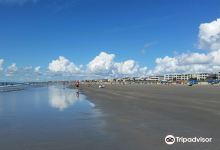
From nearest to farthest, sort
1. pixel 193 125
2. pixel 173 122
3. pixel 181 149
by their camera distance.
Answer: pixel 181 149 < pixel 193 125 < pixel 173 122

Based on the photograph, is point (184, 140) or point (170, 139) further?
point (170, 139)

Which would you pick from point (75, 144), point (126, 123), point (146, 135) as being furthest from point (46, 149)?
point (126, 123)

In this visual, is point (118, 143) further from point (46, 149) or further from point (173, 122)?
point (173, 122)

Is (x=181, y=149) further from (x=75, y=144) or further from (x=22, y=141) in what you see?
(x=22, y=141)

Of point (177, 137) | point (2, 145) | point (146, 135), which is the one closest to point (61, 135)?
point (2, 145)

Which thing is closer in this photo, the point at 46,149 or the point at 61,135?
the point at 46,149

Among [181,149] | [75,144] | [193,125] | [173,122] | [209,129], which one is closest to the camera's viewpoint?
[181,149]

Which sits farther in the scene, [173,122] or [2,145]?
[173,122]

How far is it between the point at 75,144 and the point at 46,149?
1.13m

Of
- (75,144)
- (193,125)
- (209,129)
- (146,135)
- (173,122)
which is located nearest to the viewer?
(75,144)

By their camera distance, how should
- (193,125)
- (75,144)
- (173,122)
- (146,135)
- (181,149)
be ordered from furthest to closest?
1. (173,122)
2. (193,125)
3. (146,135)
4. (75,144)
5. (181,149)

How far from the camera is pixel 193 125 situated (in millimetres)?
15617

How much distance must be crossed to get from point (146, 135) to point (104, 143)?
207 centimetres

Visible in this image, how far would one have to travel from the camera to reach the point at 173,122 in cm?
1688
